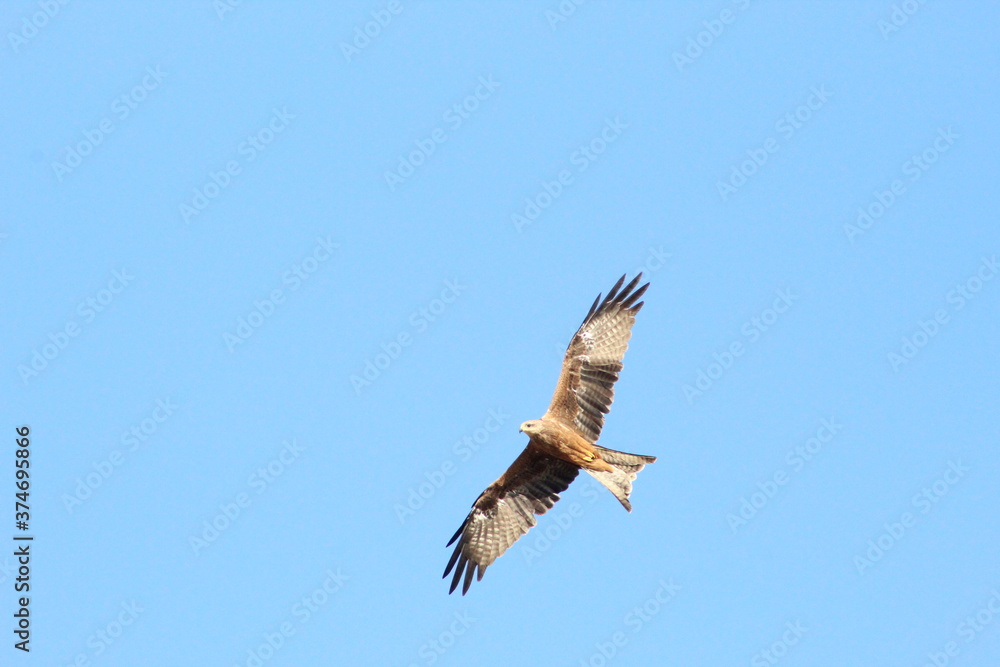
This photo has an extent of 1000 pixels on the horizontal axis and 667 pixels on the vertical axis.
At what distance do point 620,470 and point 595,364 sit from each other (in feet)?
5.13

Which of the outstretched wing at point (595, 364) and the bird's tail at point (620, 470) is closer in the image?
the bird's tail at point (620, 470)

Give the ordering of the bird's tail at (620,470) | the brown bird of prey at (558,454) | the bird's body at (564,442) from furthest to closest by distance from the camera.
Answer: the brown bird of prey at (558,454)
the bird's body at (564,442)
the bird's tail at (620,470)

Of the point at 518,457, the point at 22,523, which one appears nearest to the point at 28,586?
the point at 22,523

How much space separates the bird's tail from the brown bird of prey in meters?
0.26

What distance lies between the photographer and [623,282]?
13.7 meters

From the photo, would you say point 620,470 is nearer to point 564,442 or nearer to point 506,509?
point 564,442

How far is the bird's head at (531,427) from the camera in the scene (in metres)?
12.4

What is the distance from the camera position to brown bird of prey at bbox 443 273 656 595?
12.9m

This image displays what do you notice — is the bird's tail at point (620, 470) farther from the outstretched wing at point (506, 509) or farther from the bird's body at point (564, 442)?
the outstretched wing at point (506, 509)

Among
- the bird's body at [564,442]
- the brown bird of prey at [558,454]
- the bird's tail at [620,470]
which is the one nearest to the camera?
the bird's tail at [620,470]

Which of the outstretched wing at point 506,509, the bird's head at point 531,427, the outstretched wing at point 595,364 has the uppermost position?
the outstretched wing at point 595,364

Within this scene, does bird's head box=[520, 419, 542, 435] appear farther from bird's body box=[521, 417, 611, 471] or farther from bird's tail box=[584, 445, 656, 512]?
bird's tail box=[584, 445, 656, 512]

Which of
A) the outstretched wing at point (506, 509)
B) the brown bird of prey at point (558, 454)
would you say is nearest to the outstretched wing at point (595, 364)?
the brown bird of prey at point (558, 454)

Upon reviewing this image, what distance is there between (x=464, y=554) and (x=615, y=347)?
11.4 feet
